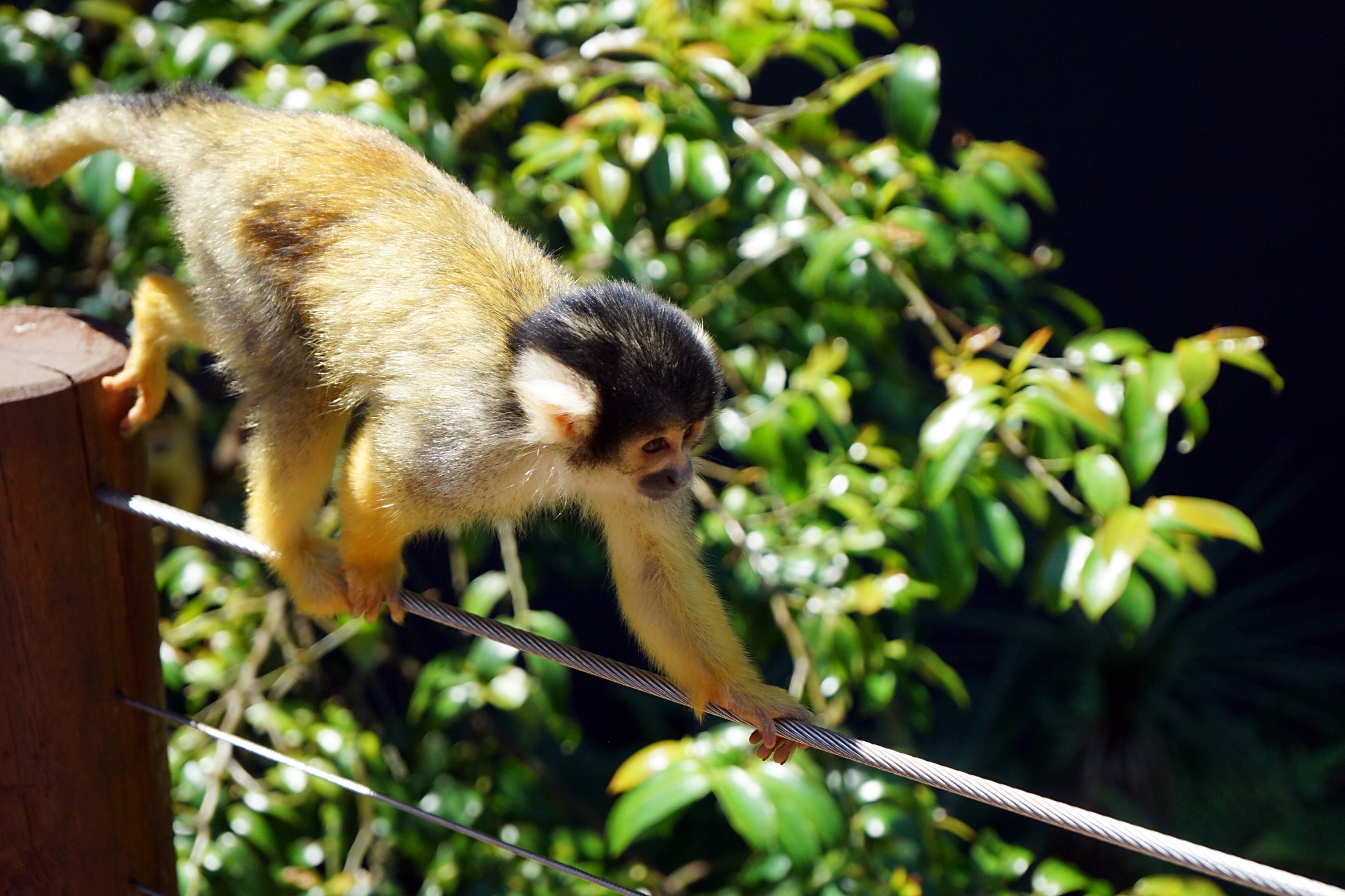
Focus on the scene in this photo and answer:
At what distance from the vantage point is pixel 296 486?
2264mm

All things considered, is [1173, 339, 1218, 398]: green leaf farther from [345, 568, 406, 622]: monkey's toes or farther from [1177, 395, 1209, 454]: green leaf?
[345, 568, 406, 622]: monkey's toes

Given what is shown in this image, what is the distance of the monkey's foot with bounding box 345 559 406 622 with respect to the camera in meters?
2.15

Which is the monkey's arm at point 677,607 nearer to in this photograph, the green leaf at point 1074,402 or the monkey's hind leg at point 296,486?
the monkey's hind leg at point 296,486

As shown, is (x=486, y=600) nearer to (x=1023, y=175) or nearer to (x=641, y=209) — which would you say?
(x=641, y=209)

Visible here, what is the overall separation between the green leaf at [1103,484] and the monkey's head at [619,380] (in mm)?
699

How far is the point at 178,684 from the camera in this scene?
109 inches

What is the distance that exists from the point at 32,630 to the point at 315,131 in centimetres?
114

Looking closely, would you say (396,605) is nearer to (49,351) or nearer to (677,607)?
(677,607)

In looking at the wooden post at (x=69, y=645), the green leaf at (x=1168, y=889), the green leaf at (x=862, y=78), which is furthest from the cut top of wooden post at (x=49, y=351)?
the green leaf at (x=1168, y=889)

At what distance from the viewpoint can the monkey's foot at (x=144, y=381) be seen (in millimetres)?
2180

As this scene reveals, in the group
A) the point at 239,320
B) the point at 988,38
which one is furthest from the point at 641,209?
the point at 988,38

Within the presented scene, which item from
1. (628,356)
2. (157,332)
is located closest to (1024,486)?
(628,356)

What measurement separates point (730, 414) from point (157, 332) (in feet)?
4.31

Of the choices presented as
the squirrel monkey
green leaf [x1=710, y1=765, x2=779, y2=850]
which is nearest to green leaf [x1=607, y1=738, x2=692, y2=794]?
green leaf [x1=710, y1=765, x2=779, y2=850]
